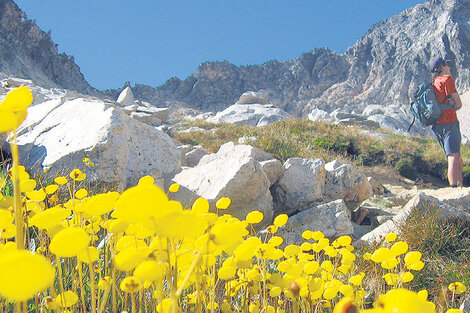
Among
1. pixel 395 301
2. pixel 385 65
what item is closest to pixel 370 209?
pixel 395 301

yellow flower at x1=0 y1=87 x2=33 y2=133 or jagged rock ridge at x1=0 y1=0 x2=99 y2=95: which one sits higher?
jagged rock ridge at x1=0 y1=0 x2=99 y2=95

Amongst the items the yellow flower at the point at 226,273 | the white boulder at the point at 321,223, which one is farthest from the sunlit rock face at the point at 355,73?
the yellow flower at the point at 226,273

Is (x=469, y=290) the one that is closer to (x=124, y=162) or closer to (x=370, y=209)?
(x=370, y=209)

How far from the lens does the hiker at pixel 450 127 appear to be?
7.01 m

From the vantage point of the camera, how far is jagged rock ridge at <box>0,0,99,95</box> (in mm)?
42812

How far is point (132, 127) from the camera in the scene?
5715 mm

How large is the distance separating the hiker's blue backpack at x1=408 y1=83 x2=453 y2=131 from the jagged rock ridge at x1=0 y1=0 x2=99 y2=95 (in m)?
42.1

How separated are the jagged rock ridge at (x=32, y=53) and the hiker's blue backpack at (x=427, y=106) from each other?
42.1m

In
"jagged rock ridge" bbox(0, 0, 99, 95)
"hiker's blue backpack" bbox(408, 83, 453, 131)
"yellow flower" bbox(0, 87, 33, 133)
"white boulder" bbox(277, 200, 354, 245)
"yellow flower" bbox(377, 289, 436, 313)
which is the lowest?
"white boulder" bbox(277, 200, 354, 245)

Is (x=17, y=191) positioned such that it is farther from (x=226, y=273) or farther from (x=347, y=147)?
(x=347, y=147)

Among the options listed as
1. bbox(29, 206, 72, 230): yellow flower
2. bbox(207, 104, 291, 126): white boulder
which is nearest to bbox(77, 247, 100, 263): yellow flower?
bbox(29, 206, 72, 230): yellow flower

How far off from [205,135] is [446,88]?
29.8 feet

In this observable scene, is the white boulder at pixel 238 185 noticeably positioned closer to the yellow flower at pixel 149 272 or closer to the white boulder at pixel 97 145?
the white boulder at pixel 97 145

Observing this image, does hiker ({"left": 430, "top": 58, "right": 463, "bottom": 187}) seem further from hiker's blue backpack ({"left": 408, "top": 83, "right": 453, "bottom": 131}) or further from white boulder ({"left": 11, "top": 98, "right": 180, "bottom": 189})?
white boulder ({"left": 11, "top": 98, "right": 180, "bottom": 189})
